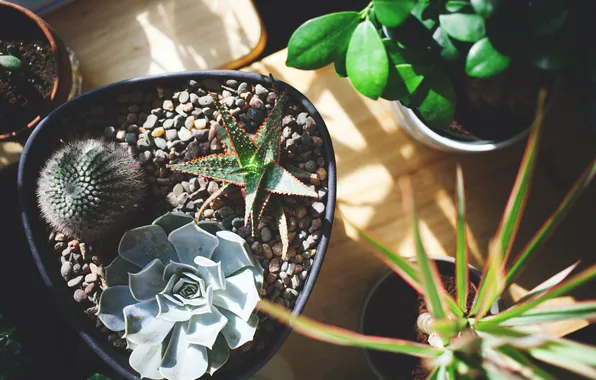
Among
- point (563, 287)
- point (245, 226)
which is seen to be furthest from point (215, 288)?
point (563, 287)

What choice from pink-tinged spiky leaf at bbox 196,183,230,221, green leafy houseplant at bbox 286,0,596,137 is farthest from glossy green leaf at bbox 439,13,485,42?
pink-tinged spiky leaf at bbox 196,183,230,221

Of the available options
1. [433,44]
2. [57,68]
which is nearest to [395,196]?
[433,44]

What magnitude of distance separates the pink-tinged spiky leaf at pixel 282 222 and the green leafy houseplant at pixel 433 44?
260 mm

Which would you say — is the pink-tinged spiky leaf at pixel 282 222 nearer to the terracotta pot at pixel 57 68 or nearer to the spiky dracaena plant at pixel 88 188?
the spiky dracaena plant at pixel 88 188

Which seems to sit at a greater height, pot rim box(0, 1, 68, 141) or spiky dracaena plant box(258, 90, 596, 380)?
pot rim box(0, 1, 68, 141)

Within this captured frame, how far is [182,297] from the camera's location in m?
0.88

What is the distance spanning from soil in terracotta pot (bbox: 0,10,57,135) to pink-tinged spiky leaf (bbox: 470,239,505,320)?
3.04ft

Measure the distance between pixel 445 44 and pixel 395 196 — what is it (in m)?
0.39

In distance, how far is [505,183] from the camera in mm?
1131

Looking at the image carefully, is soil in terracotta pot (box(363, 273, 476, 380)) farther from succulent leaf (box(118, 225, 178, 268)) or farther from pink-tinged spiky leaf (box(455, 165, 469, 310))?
succulent leaf (box(118, 225, 178, 268))

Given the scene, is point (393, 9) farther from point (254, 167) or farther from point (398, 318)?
point (398, 318)

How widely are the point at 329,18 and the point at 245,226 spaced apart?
399mm

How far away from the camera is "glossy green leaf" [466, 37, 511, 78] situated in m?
0.75

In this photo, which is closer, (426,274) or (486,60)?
(426,274)
